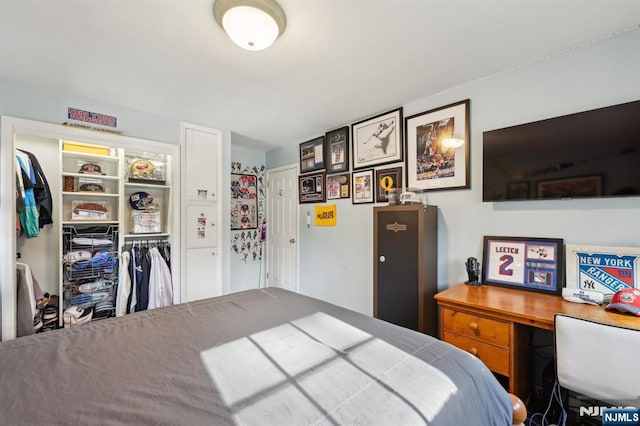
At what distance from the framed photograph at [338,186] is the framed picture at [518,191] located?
158 centimetres

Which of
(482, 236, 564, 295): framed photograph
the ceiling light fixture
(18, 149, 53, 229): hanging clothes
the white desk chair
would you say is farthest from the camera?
(18, 149, 53, 229): hanging clothes

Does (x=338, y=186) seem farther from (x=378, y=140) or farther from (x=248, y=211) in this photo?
(x=248, y=211)

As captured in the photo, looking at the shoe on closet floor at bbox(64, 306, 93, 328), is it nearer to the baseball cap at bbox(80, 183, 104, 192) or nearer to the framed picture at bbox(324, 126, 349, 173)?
the baseball cap at bbox(80, 183, 104, 192)

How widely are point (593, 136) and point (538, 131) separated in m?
0.27

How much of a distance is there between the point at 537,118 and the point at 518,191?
1.71ft

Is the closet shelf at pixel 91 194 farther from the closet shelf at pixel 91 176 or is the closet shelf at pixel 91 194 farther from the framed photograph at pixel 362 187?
the framed photograph at pixel 362 187

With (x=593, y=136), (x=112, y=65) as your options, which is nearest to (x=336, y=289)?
(x=593, y=136)

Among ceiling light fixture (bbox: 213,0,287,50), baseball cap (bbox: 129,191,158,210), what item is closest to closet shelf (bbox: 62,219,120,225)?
baseball cap (bbox: 129,191,158,210)

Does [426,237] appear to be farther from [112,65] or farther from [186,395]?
[112,65]

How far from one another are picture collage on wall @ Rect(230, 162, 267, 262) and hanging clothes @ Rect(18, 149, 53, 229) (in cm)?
193

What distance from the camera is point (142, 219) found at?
10.0 ft

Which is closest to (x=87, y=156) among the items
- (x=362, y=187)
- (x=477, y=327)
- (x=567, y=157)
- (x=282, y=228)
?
(x=282, y=228)

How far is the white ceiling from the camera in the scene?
1.40 metres

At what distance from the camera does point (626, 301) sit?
137 centimetres
